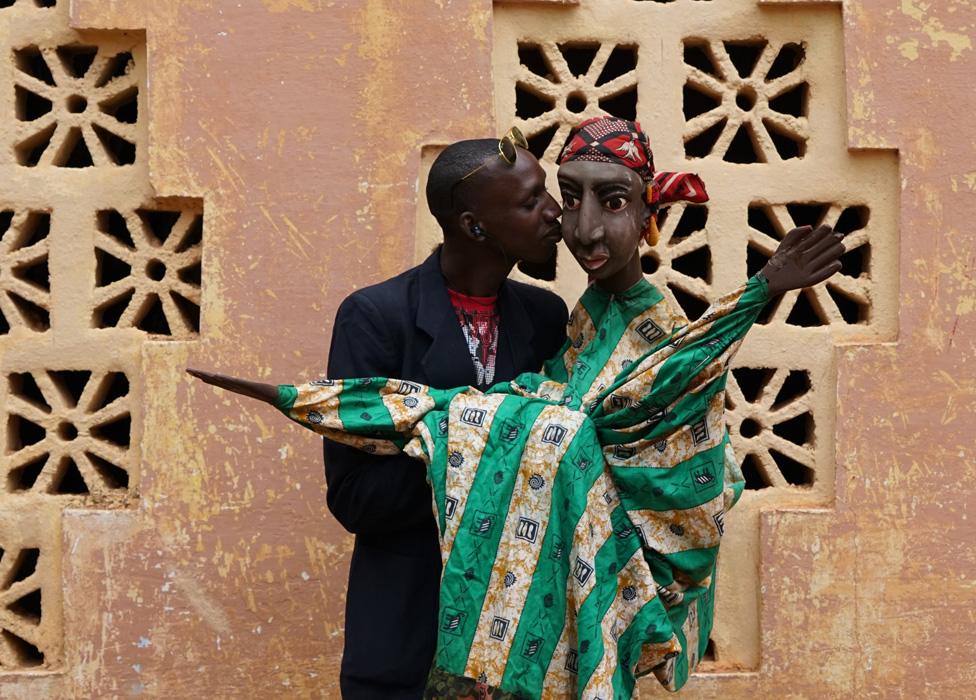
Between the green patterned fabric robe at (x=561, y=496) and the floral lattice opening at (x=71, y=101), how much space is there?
4.99 ft

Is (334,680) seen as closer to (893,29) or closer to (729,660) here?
(729,660)

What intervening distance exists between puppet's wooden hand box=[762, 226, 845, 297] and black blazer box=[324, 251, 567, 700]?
25.6 inches

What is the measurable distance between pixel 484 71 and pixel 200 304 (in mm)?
1027

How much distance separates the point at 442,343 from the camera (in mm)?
3111

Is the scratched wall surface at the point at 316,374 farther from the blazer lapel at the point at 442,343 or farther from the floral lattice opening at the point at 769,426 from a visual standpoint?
the blazer lapel at the point at 442,343

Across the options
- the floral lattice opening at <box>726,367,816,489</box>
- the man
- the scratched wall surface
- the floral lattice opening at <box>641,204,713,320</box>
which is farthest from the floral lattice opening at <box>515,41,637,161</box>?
the man

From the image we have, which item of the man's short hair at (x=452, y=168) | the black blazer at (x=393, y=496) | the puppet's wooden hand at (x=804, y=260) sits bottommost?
the black blazer at (x=393, y=496)

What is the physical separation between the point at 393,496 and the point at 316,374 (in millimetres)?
1020

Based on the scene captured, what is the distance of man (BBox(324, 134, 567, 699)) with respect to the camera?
10.0 feet

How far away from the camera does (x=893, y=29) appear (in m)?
4.04

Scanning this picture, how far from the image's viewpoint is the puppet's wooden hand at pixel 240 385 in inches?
113

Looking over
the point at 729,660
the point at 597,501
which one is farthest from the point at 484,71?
the point at 729,660

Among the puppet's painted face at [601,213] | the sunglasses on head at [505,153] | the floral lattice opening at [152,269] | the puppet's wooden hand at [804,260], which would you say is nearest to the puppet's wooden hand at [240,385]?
the sunglasses on head at [505,153]

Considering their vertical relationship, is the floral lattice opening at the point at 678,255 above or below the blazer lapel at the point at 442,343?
above
